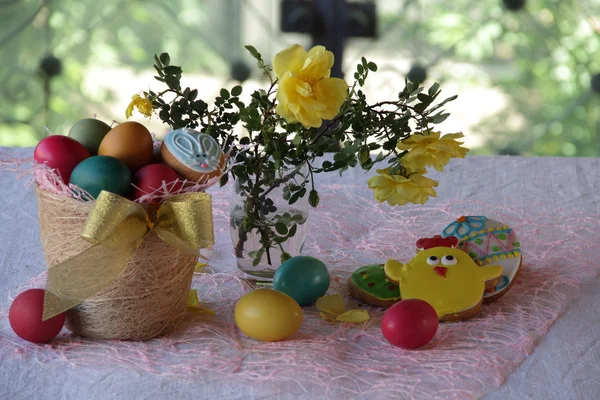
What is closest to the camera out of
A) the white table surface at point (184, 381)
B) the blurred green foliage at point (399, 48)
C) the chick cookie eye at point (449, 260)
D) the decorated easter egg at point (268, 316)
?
the white table surface at point (184, 381)

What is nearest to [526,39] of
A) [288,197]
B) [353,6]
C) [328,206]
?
[353,6]

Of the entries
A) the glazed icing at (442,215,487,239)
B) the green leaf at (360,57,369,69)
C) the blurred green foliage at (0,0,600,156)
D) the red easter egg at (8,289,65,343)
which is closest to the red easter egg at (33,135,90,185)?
the red easter egg at (8,289,65,343)

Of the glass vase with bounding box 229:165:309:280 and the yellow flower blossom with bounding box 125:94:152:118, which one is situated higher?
the yellow flower blossom with bounding box 125:94:152:118

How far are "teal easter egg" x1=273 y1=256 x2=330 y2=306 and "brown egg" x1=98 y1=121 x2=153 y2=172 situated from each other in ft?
0.73

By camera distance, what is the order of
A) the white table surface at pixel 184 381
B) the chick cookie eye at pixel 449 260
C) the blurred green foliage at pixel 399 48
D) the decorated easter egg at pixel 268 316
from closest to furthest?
the white table surface at pixel 184 381 < the decorated easter egg at pixel 268 316 < the chick cookie eye at pixel 449 260 < the blurred green foliage at pixel 399 48

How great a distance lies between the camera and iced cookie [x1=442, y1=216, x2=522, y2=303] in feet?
3.29

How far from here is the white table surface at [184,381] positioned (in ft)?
2.53

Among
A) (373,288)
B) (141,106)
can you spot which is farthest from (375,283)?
(141,106)

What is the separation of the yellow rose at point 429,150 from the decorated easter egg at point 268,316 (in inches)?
8.3

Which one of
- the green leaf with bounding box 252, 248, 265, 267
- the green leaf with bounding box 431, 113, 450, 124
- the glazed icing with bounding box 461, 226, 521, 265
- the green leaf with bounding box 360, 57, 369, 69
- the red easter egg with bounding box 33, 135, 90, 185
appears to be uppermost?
the green leaf with bounding box 360, 57, 369, 69

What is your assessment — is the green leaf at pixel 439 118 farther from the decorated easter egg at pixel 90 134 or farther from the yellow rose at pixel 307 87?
the decorated easter egg at pixel 90 134

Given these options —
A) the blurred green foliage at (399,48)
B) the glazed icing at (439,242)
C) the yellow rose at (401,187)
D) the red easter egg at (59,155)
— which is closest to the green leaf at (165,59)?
the red easter egg at (59,155)

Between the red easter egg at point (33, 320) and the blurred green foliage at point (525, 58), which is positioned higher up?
the blurred green foliage at point (525, 58)

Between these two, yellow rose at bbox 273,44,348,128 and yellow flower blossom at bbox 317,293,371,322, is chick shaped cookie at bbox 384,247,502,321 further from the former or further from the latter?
yellow rose at bbox 273,44,348,128
